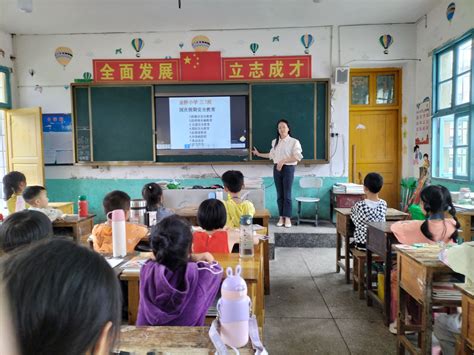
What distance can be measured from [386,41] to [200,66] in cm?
283

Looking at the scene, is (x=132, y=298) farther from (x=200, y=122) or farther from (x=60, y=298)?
(x=200, y=122)

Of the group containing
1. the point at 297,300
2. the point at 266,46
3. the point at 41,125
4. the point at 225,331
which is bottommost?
the point at 297,300

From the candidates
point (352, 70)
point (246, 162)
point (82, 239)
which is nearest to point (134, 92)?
point (246, 162)

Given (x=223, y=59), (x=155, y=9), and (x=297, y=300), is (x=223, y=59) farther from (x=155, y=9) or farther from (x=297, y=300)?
(x=297, y=300)

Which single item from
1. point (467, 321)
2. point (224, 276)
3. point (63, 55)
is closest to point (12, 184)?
point (63, 55)

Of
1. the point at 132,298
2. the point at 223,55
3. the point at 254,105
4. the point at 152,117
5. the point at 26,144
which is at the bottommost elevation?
the point at 132,298

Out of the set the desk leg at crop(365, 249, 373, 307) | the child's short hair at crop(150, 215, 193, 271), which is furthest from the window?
the child's short hair at crop(150, 215, 193, 271)

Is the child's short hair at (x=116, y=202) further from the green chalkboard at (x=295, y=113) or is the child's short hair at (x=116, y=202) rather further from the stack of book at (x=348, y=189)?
the stack of book at (x=348, y=189)

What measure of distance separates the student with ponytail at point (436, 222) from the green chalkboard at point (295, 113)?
314 cm

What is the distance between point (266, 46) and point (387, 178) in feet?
9.31

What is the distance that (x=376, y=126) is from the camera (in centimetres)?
545

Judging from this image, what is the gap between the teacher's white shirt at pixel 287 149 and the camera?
478 cm

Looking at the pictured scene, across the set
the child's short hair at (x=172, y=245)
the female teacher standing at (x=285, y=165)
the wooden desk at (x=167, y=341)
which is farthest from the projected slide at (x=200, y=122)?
the wooden desk at (x=167, y=341)

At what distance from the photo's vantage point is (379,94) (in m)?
5.40
